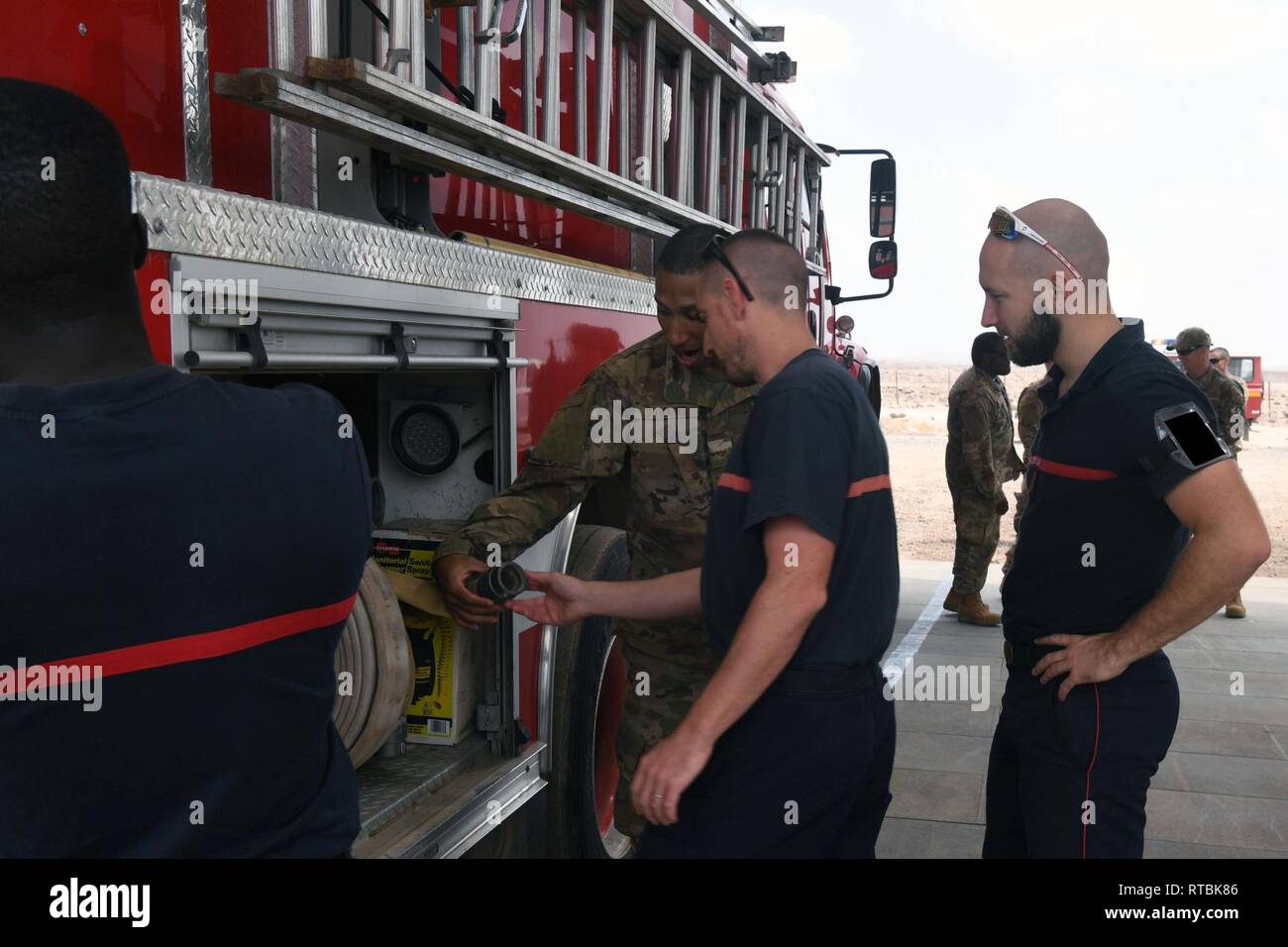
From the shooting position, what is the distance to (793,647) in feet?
6.65

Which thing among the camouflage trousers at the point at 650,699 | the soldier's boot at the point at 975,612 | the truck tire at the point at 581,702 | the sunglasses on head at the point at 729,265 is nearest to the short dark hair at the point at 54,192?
the sunglasses on head at the point at 729,265

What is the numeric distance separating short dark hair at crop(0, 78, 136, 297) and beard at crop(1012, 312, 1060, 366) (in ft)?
6.20

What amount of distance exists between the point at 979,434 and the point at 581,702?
4.76 m

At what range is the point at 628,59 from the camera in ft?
11.7

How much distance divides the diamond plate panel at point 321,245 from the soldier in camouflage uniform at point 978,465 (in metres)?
4.71

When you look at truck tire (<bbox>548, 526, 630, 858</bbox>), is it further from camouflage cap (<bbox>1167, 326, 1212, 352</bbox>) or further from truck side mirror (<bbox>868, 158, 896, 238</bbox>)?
camouflage cap (<bbox>1167, 326, 1212, 352</bbox>)

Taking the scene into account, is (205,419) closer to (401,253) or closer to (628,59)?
(401,253)

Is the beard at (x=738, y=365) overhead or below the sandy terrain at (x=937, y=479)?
overhead

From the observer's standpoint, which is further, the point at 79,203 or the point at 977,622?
the point at 977,622

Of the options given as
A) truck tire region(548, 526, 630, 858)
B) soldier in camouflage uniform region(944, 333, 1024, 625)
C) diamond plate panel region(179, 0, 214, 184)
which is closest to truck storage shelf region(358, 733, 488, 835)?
truck tire region(548, 526, 630, 858)

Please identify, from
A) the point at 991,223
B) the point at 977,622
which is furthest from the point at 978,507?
the point at 991,223

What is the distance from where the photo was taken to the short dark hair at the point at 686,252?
299cm

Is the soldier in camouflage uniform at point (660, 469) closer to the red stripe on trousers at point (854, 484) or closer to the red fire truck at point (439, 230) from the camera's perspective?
the red fire truck at point (439, 230)
